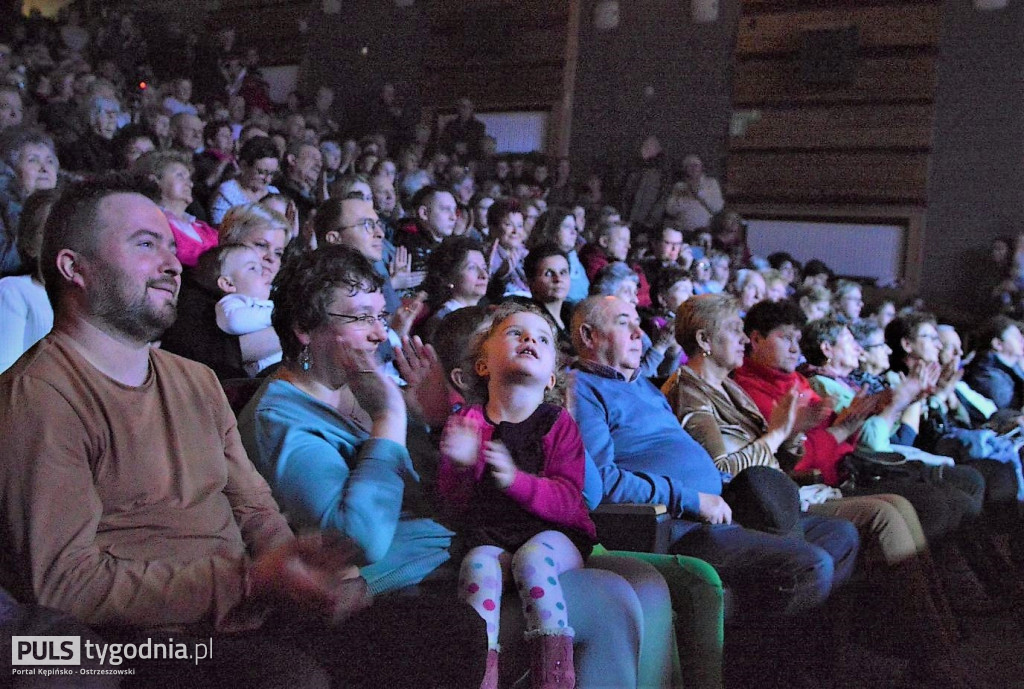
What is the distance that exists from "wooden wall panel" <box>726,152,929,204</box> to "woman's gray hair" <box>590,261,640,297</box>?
35 cm

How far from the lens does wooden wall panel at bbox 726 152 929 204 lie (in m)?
2.81

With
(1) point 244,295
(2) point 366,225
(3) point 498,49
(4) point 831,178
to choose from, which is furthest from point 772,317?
(1) point 244,295

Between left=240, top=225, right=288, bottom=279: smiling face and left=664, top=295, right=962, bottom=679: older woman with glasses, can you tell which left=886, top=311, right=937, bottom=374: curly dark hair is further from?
left=240, top=225, right=288, bottom=279: smiling face

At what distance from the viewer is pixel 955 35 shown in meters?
2.74

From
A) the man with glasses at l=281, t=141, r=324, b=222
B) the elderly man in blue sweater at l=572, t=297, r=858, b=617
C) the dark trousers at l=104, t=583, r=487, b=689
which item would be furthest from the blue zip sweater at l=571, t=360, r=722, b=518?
the man with glasses at l=281, t=141, r=324, b=222

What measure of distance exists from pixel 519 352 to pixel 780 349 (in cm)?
113

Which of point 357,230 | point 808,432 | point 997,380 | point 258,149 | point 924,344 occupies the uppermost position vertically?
point 258,149

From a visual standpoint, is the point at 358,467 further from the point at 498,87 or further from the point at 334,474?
the point at 498,87

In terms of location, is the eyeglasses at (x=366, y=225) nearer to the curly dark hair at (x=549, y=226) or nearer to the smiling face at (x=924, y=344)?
the curly dark hair at (x=549, y=226)

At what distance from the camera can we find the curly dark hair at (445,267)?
2.21 metres

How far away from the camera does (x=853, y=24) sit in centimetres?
270

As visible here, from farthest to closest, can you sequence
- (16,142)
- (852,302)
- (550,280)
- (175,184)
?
(852,302) → (550,280) → (175,184) → (16,142)

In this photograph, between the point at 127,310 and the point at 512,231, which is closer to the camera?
the point at 127,310

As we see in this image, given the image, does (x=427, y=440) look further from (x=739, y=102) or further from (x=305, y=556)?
(x=739, y=102)
